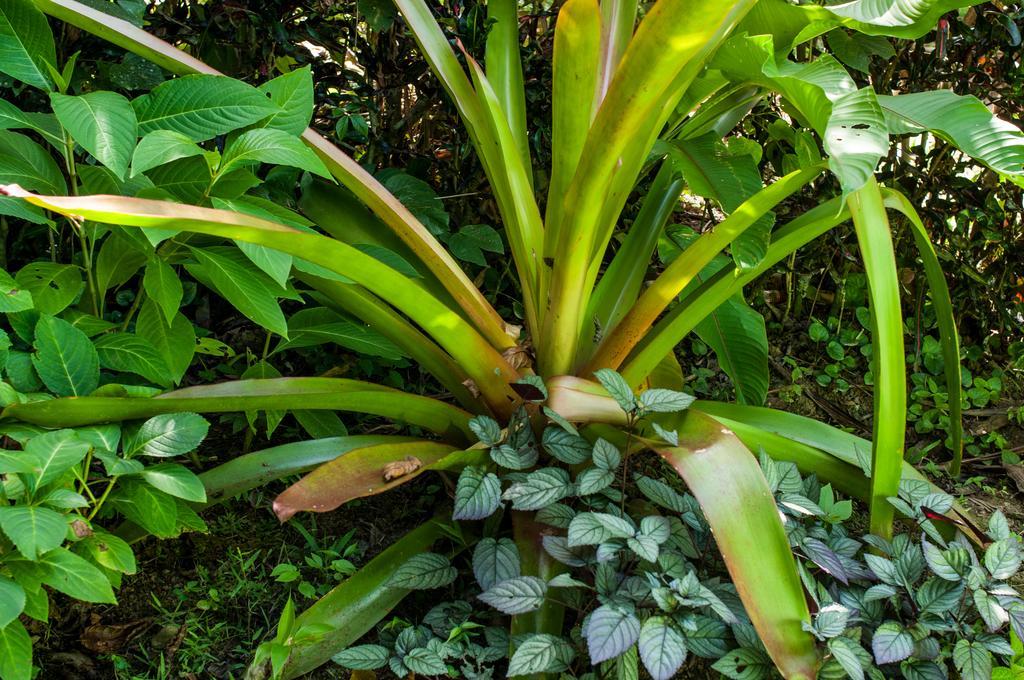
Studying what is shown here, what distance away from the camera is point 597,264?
61.1 inches

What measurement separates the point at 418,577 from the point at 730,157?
3.16ft

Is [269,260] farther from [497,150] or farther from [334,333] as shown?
[497,150]

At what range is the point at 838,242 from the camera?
82.7 inches

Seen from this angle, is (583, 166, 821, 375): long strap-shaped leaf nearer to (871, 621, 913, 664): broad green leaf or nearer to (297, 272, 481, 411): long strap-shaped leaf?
(297, 272, 481, 411): long strap-shaped leaf

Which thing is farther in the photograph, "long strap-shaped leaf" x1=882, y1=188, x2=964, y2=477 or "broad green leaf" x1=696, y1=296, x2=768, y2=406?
"broad green leaf" x1=696, y1=296, x2=768, y2=406

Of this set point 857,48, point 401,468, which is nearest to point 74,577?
point 401,468

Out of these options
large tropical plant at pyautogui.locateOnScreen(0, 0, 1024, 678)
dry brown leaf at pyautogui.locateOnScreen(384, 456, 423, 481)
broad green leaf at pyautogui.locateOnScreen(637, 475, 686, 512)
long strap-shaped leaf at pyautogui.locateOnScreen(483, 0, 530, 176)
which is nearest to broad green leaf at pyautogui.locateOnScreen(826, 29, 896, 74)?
large tropical plant at pyautogui.locateOnScreen(0, 0, 1024, 678)

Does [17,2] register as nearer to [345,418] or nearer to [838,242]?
[345,418]

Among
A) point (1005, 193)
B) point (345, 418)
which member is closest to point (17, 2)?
point (345, 418)

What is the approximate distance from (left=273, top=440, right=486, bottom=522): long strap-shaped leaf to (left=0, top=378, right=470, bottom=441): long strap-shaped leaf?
0.26ft

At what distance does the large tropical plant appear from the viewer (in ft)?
3.69

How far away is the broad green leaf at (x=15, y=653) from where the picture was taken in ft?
3.54

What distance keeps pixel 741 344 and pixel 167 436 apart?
1.13m

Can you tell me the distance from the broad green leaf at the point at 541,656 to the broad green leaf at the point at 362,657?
8.1 inches
